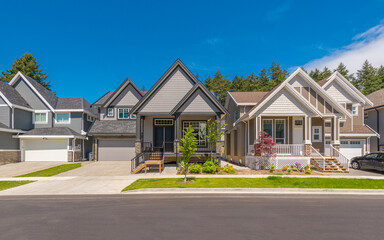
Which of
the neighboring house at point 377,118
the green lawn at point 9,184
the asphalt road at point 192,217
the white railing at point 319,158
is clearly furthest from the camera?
the neighboring house at point 377,118

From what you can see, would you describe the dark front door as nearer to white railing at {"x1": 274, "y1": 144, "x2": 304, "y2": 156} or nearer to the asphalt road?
white railing at {"x1": 274, "y1": 144, "x2": 304, "y2": 156}

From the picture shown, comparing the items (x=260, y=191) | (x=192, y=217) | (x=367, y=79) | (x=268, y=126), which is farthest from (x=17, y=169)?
(x=367, y=79)

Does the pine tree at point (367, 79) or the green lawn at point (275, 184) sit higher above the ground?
the pine tree at point (367, 79)

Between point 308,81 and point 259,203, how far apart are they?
15806 millimetres

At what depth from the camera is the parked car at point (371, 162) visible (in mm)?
16312

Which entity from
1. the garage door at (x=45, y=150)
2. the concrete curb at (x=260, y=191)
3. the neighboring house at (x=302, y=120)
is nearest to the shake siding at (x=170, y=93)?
the neighboring house at (x=302, y=120)

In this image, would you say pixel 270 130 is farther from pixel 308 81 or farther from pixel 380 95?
pixel 380 95

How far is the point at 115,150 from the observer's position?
82.2ft

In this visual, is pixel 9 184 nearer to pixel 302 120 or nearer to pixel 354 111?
pixel 302 120

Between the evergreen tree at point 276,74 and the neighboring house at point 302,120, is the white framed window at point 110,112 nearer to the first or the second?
the neighboring house at point 302,120

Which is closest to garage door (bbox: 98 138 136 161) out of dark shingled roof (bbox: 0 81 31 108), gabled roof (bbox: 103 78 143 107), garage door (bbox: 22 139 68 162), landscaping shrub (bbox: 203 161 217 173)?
garage door (bbox: 22 139 68 162)

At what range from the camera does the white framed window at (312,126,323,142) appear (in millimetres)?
20203

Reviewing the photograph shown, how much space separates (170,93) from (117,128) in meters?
9.36

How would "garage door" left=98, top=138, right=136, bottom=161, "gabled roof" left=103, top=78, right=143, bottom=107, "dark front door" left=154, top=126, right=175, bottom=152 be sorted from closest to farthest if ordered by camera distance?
"dark front door" left=154, top=126, right=175, bottom=152 < "garage door" left=98, top=138, right=136, bottom=161 < "gabled roof" left=103, top=78, right=143, bottom=107
